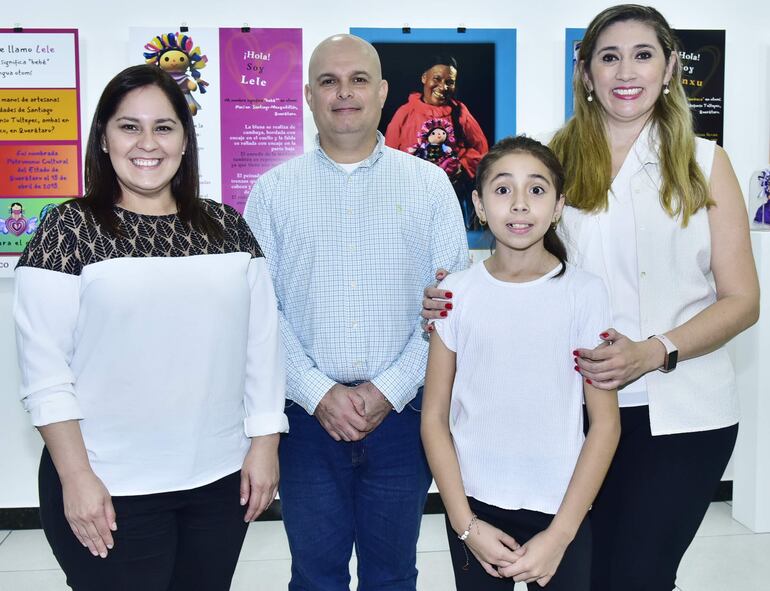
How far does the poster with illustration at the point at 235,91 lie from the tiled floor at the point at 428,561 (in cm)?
148

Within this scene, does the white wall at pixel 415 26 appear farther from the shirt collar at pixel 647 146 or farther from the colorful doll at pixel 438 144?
the shirt collar at pixel 647 146

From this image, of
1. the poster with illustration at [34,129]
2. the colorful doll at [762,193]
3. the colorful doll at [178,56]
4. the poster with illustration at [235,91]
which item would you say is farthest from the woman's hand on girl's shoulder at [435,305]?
the colorful doll at [762,193]

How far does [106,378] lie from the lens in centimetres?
140

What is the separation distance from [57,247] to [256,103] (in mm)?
2011

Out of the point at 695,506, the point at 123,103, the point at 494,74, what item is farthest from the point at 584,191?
the point at 494,74

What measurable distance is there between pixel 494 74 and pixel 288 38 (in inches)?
35.2

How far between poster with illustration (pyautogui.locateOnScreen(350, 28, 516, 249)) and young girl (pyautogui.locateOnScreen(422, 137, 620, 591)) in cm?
173

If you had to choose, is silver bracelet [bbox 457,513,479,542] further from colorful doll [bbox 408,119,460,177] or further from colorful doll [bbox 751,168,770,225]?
colorful doll [bbox 751,168,770,225]

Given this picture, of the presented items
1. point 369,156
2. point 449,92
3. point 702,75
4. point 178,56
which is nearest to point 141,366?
point 369,156

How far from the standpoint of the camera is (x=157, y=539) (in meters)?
1.44

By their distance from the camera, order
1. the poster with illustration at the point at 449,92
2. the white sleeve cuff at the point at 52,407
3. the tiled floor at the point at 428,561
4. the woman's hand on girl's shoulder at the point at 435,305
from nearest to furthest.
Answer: the white sleeve cuff at the point at 52,407
the woman's hand on girl's shoulder at the point at 435,305
the tiled floor at the point at 428,561
the poster with illustration at the point at 449,92

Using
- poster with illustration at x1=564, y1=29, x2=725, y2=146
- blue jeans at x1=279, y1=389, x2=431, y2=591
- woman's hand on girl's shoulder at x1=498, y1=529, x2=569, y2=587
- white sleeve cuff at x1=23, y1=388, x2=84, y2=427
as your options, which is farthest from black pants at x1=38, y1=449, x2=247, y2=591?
poster with illustration at x1=564, y1=29, x2=725, y2=146

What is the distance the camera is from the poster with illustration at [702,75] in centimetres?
334

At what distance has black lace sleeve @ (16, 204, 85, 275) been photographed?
1.36m
